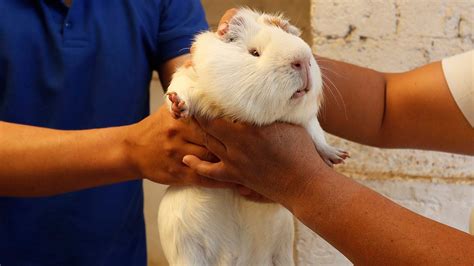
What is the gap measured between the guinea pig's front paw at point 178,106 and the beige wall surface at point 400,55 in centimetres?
82

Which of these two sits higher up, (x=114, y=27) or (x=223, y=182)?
(x=114, y=27)

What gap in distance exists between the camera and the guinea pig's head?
2.73 feet

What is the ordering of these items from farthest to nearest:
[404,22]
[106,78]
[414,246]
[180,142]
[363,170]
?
[363,170] → [404,22] → [106,78] → [180,142] → [414,246]

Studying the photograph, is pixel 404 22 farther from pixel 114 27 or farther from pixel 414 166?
pixel 114 27

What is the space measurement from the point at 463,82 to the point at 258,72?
609mm

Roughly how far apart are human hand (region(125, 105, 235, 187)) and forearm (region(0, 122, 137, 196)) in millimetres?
39

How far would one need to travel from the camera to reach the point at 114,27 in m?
1.18

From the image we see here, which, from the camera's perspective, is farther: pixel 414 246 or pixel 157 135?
pixel 157 135

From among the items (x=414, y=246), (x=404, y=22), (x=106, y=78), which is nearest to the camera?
(x=414, y=246)

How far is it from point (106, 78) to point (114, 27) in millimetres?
114

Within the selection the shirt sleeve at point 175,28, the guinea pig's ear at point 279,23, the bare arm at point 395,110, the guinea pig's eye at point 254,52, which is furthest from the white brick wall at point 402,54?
the guinea pig's eye at point 254,52

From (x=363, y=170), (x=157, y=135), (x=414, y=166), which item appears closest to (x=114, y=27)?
(x=157, y=135)

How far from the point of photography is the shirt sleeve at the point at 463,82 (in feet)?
3.96

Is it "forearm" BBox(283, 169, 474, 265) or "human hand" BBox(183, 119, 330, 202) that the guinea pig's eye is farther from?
"forearm" BBox(283, 169, 474, 265)
